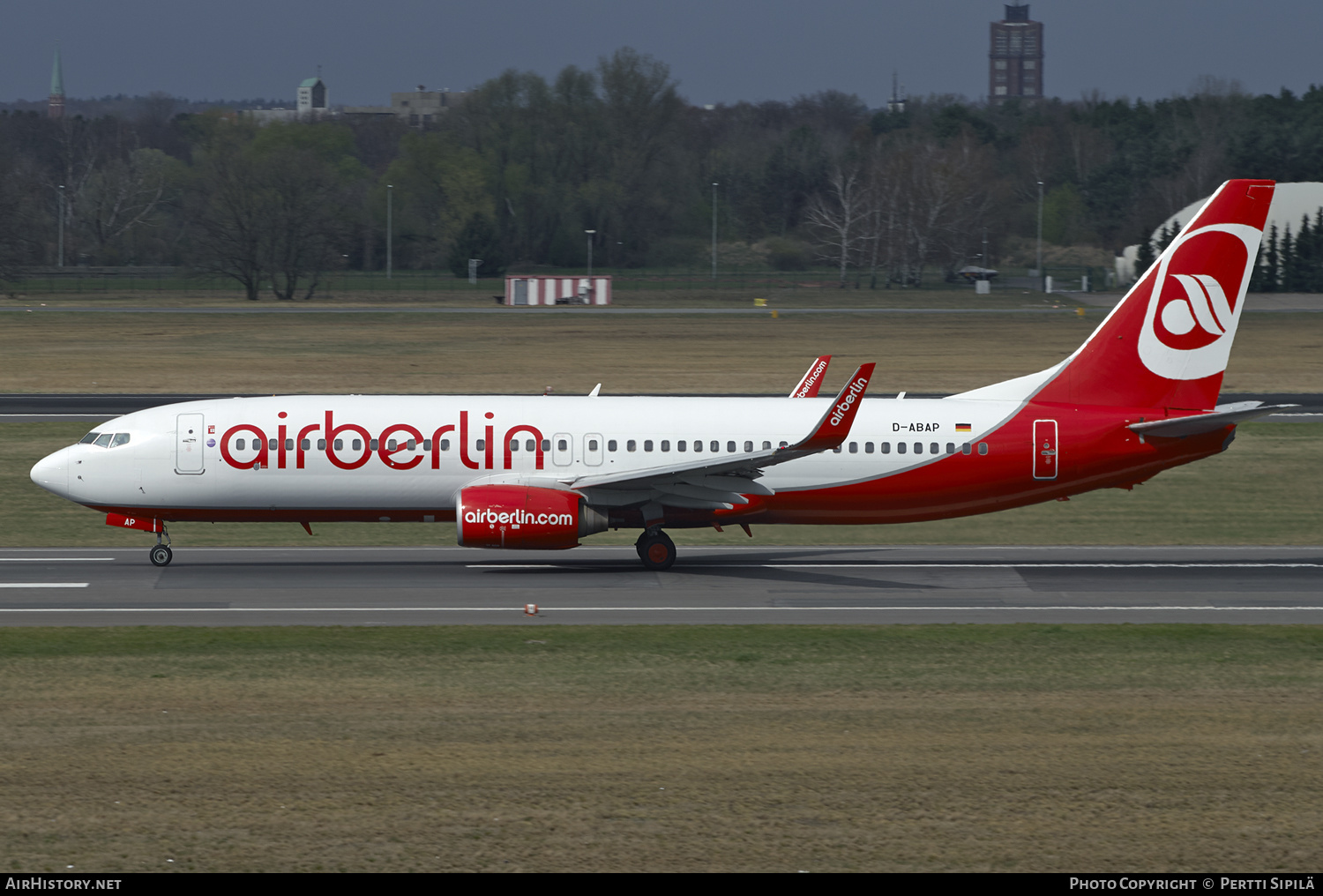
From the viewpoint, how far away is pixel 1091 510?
134ft

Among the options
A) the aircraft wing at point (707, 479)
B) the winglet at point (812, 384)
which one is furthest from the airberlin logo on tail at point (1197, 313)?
the winglet at point (812, 384)

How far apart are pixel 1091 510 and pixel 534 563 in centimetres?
1643

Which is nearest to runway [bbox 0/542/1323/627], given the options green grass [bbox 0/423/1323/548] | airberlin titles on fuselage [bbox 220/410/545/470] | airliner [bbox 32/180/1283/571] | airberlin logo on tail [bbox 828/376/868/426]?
airliner [bbox 32/180/1283/571]

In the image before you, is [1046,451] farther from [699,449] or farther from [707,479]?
[699,449]

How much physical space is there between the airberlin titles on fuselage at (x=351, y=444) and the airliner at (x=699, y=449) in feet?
0.12

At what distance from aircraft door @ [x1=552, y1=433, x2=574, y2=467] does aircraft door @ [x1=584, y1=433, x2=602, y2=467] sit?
0.29m

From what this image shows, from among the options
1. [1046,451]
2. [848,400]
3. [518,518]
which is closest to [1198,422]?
[1046,451]

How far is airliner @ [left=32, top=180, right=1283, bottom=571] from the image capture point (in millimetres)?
31594

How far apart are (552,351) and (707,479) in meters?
56.2

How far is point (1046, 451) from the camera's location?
107 ft

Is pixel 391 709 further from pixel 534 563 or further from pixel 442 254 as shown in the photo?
pixel 442 254

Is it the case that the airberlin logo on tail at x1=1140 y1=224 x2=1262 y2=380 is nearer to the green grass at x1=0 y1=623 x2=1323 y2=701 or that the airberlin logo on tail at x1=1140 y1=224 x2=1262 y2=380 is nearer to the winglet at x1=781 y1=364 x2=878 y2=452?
the winglet at x1=781 y1=364 x2=878 y2=452

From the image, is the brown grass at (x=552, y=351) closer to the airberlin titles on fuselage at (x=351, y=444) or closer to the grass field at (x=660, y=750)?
the airberlin titles on fuselage at (x=351, y=444)

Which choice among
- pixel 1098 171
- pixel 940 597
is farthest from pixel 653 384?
pixel 1098 171
